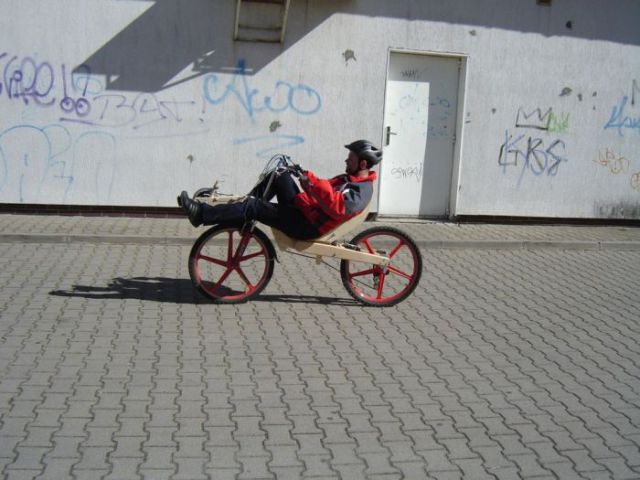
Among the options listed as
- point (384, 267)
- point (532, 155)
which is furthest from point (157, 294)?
point (532, 155)

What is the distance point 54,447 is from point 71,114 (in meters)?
7.03

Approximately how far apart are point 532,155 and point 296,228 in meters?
6.05

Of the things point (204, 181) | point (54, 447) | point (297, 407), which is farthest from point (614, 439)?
point (204, 181)

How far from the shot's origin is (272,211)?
7.05m

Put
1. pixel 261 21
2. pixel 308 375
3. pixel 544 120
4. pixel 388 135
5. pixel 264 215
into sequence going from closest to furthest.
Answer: pixel 308 375, pixel 264 215, pixel 261 21, pixel 388 135, pixel 544 120

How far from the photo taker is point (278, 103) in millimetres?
11016

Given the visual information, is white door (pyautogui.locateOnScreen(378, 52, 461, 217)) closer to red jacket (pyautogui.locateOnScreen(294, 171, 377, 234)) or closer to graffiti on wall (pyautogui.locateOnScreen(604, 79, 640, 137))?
graffiti on wall (pyautogui.locateOnScreen(604, 79, 640, 137))

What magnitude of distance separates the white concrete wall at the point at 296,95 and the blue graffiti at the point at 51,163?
0.02 meters

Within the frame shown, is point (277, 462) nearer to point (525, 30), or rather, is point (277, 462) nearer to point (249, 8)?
point (249, 8)

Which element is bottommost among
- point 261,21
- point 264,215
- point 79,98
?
point 264,215

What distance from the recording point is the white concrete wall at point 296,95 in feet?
34.3

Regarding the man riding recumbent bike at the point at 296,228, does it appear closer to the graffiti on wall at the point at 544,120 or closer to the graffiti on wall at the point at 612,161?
the graffiti on wall at the point at 544,120

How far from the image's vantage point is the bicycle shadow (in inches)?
291

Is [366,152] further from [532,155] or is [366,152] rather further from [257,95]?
[532,155]
